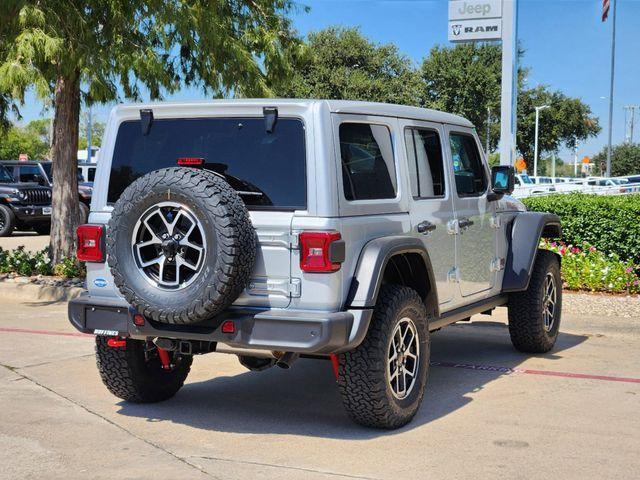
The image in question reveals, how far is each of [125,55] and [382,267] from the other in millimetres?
6927

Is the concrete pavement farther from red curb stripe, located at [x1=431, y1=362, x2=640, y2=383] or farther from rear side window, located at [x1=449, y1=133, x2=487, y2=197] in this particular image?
rear side window, located at [x1=449, y1=133, x2=487, y2=197]

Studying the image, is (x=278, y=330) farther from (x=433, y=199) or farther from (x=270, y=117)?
(x=433, y=199)

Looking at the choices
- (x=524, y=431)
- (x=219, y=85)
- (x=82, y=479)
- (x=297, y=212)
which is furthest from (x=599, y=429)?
(x=219, y=85)

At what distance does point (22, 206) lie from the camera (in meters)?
22.6

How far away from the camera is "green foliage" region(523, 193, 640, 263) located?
39.2ft

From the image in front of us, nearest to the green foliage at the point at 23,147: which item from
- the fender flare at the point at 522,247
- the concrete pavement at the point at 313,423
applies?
the concrete pavement at the point at 313,423

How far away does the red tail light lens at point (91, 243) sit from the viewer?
591 centimetres

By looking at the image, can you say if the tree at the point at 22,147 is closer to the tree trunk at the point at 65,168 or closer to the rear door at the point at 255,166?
the tree trunk at the point at 65,168

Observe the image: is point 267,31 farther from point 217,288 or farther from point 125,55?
point 217,288

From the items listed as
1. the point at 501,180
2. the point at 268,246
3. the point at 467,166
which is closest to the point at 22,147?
the point at 501,180

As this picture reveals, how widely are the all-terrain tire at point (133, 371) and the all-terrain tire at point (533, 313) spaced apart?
3058 mm

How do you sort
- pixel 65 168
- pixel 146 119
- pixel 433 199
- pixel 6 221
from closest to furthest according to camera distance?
pixel 146 119 → pixel 433 199 → pixel 65 168 → pixel 6 221

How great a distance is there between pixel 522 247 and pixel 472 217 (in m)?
0.92

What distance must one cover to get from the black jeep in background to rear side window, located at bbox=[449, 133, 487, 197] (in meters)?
16.9
